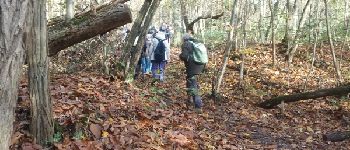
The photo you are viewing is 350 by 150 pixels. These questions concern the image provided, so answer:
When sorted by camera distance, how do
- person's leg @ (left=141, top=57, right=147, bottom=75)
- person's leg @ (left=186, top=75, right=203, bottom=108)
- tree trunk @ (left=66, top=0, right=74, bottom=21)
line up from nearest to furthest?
tree trunk @ (left=66, top=0, right=74, bottom=21) → person's leg @ (left=186, top=75, right=203, bottom=108) → person's leg @ (left=141, top=57, right=147, bottom=75)

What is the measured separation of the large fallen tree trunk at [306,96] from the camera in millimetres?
10133

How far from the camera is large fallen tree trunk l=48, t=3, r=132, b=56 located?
7.59 metres

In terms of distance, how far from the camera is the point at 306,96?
1052 cm

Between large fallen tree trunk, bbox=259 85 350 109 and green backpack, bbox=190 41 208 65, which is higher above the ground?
green backpack, bbox=190 41 208 65

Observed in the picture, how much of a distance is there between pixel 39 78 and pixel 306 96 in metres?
7.45

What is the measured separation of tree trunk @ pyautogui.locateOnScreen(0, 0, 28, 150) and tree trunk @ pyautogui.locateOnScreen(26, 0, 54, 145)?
1.46 m

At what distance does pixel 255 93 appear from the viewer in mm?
13062

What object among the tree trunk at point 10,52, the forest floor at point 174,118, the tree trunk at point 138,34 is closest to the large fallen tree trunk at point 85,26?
the forest floor at point 174,118

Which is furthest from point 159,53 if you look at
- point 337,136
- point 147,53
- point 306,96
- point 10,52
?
point 10,52

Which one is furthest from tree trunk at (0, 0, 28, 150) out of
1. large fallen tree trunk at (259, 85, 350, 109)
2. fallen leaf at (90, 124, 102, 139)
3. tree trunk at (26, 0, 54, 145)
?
large fallen tree trunk at (259, 85, 350, 109)

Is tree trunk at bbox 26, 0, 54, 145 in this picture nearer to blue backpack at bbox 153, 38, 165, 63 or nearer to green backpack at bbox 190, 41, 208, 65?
green backpack at bbox 190, 41, 208, 65

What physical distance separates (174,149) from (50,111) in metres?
1.92

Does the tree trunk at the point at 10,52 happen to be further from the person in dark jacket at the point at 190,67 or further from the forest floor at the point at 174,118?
the person in dark jacket at the point at 190,67

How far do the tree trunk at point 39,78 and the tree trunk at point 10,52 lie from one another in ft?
4.78
